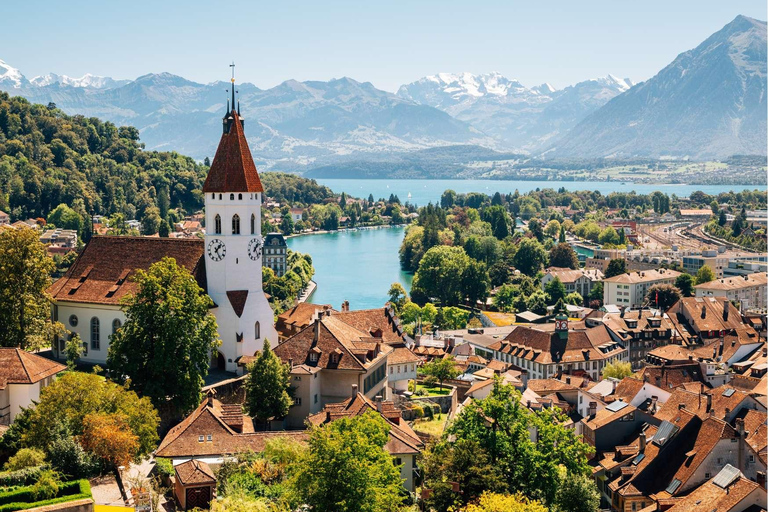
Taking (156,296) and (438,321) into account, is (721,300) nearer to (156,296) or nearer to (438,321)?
(438,321)

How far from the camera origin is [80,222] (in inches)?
3848

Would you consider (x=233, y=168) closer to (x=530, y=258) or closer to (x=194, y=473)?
(x=194, y=473)

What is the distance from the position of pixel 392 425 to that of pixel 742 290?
6680 centimetres

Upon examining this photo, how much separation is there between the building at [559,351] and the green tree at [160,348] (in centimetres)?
2836

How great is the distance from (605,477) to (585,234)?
12064cm

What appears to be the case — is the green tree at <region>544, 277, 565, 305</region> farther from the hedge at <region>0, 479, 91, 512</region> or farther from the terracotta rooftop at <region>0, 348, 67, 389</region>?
the hedge at <region>0, 479, 91, 512</region>

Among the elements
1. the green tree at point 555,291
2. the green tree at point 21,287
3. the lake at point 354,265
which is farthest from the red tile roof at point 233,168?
the green tree at point 555,291

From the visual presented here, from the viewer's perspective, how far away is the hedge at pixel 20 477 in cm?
2498

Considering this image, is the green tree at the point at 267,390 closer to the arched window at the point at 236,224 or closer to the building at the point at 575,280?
the arched window at the point at 236,224

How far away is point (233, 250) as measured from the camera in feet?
127

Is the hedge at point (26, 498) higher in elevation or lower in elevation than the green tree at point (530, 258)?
higher

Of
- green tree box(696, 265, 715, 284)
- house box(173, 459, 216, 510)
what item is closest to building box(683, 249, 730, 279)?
green tree box(696, 265, 715, 284)

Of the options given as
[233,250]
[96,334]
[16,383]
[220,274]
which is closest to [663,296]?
[233,250]

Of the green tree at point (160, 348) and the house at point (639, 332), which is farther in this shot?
the house at point (639, 332)
